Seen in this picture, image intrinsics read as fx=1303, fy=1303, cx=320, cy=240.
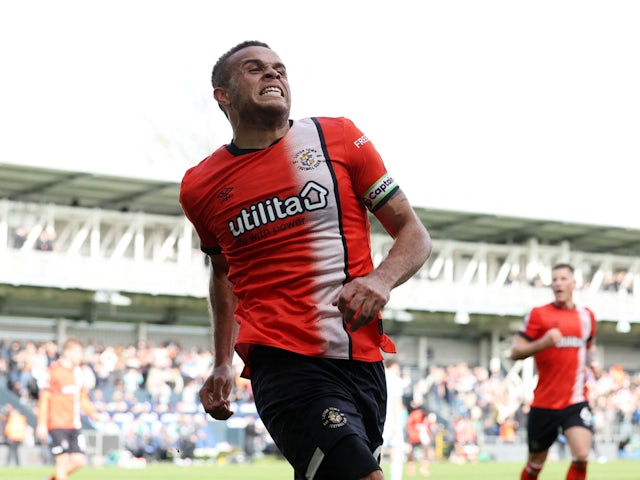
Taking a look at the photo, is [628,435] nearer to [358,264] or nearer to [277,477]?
[277,477]

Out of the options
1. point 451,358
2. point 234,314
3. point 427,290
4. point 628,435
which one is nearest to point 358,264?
point 234,314

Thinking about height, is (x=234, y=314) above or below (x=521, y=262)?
below

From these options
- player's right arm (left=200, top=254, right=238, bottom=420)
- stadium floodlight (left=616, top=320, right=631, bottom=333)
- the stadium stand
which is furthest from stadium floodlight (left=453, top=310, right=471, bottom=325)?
player's right arm (left=200, top=254, right=238, bottom=420)

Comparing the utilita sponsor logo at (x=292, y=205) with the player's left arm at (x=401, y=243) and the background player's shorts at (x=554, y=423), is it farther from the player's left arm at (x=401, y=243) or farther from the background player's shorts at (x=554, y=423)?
the background player's shorts at (x=554, y=423)

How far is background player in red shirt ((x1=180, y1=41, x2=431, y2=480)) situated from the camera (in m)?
5.26

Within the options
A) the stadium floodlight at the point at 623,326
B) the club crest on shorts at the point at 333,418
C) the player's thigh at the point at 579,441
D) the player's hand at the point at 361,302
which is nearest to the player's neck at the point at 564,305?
the player's thigh at the point at 579,441

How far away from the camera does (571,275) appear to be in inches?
530

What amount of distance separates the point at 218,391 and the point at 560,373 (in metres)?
8.15

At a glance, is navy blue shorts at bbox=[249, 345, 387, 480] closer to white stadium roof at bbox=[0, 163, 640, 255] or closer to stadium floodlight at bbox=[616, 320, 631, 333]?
white stadium roof at bbox=[0, 163, 640, 255]

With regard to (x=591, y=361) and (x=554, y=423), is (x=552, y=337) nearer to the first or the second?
(x=554, y=423)

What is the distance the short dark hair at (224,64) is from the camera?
5727 millimetres

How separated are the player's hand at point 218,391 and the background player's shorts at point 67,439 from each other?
11301 millimetres

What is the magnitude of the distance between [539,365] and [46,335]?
37.0 metres

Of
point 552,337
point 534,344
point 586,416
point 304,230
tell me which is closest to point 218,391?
point 304,230
